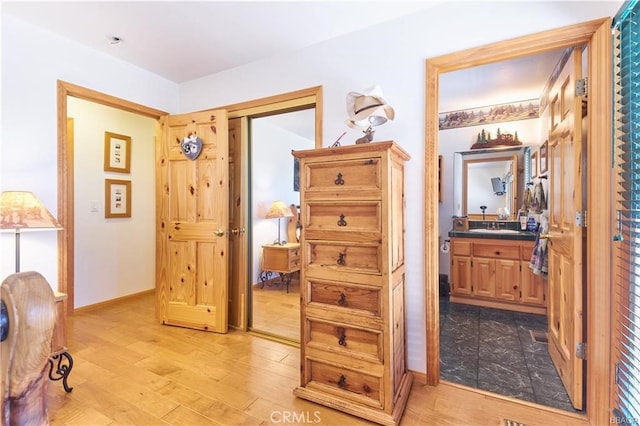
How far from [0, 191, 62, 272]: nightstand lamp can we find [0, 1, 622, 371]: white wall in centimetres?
34

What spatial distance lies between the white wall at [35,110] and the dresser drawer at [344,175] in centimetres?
208

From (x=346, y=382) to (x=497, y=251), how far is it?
8.30 feet

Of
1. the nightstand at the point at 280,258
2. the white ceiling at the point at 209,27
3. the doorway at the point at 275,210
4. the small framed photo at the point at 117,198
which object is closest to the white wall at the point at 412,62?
the white ceiling at the point at 209,27

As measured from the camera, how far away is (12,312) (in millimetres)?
363

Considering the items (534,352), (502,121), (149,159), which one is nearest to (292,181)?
(149,159)

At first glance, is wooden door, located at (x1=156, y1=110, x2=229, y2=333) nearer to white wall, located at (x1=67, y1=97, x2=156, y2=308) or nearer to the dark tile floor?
white wall, located at (x1=67, y1=97, x2=156, y2=308)

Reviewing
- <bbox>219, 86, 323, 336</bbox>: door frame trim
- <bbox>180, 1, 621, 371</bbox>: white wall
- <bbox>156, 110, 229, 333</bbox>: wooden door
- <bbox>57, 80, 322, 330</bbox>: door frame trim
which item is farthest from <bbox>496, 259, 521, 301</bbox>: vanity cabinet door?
<bbox>156, 110, 229, 333</bbox>: wooden door

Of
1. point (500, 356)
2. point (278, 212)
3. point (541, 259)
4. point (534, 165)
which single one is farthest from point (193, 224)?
point (534, 165)

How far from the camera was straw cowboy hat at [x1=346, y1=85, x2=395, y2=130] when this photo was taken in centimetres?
178

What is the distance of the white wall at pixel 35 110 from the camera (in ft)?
6.76

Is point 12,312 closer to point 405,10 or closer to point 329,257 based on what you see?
point 329,257

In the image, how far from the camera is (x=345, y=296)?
1.67m
